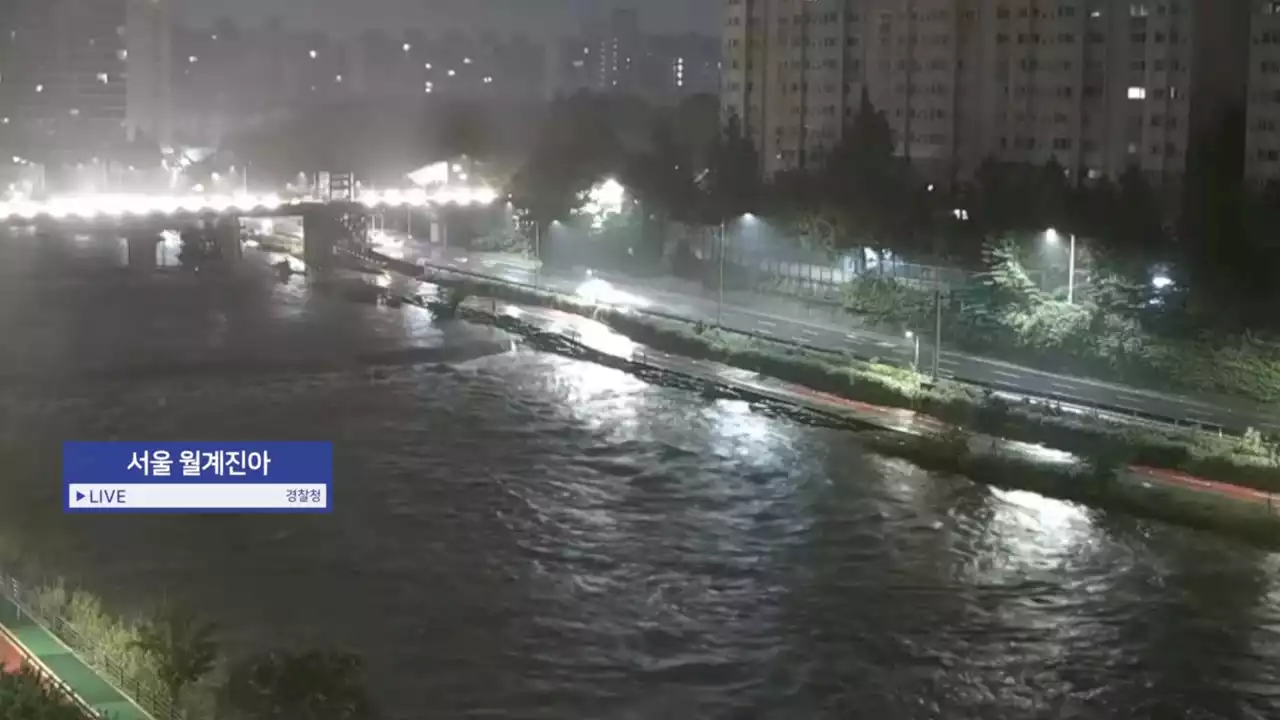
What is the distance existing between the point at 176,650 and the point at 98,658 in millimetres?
195

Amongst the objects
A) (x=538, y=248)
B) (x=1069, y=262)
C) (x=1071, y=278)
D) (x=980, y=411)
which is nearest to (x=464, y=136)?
(x=538, y=248)

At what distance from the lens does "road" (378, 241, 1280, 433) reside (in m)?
6.54

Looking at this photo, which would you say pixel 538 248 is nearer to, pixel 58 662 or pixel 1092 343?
pixel 1092 343

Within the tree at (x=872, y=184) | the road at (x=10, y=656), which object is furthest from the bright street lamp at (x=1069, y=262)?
the road at (x=10, y=656)

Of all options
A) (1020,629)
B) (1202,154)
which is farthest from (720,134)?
(1020,629)

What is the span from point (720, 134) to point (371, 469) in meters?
6.45

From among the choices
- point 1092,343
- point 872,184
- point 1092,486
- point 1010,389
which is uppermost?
point 872,184

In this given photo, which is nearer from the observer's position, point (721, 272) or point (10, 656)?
point (10, 656)

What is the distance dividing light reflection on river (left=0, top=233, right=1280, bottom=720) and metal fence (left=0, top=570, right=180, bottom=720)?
0.60 meters

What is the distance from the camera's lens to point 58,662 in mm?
3236
